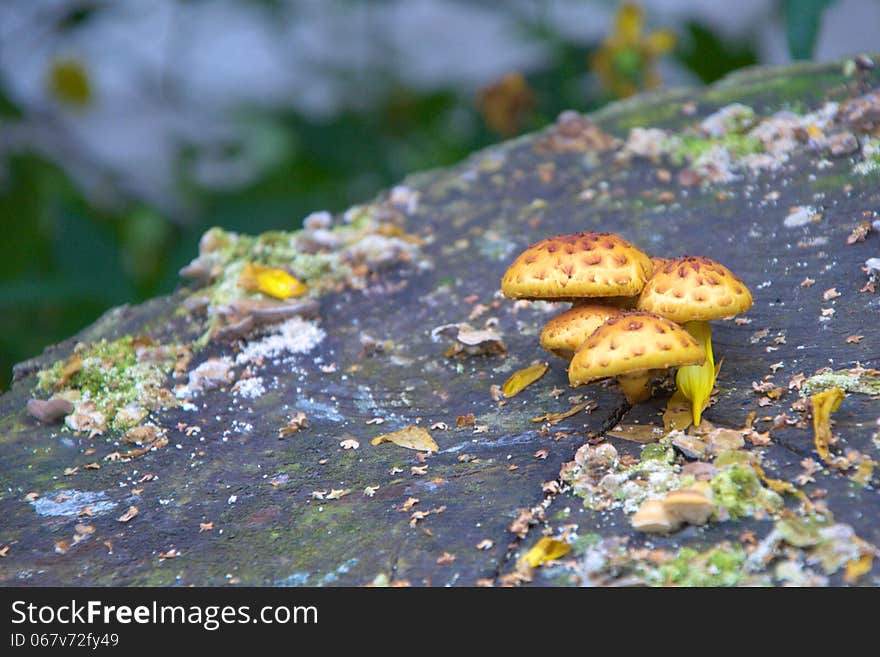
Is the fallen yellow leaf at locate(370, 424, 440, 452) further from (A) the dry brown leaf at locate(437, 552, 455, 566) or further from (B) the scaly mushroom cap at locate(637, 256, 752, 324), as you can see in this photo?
(B) the scaly mushroom cap at locate(637, 256, 752, 324)

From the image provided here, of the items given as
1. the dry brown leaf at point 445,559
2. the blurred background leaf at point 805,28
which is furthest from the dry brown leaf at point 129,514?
the blurred background leaf at point 805,28

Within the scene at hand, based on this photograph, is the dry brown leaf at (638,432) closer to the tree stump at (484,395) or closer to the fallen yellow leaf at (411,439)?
the tree stump at (484,395)

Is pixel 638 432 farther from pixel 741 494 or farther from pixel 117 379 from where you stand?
pixel 117 379

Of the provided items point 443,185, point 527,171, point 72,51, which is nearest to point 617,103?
point 527,171

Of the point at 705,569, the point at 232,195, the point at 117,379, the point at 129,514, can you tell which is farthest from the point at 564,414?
the point at 232,195
